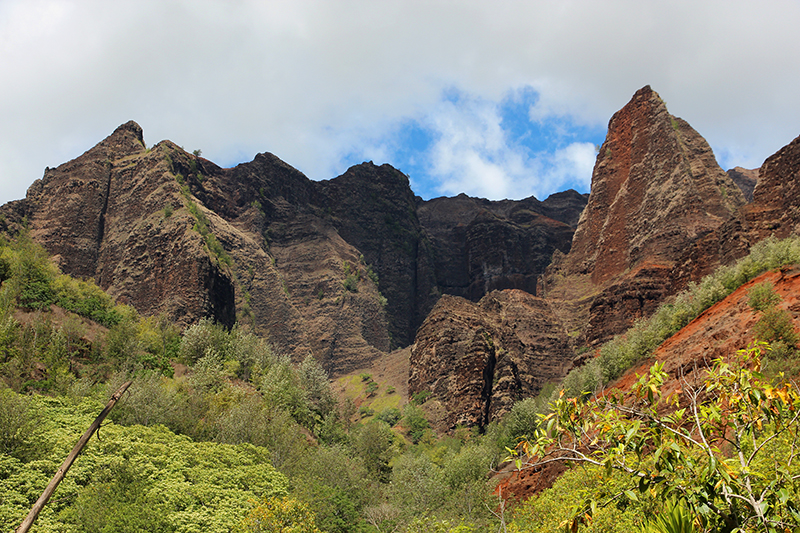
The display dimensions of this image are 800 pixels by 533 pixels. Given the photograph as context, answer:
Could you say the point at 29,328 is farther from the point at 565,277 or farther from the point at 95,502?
the point at 565,277

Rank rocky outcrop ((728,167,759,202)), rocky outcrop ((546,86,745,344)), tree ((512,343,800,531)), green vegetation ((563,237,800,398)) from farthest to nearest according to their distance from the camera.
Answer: rocky outcrop ((728,167,759,202))
rocky outcrop ((546,86,745,344))
green vegetation ((563,237,800,398))
tree ((512,343,800,531))

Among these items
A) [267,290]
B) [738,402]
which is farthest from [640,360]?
[267,290]

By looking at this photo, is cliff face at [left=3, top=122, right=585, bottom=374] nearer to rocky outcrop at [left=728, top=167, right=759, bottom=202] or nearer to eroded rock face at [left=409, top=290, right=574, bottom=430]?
eroded rock face at [left=409, top=290, right=574, bottom=430]

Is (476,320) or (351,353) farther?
(351,353)

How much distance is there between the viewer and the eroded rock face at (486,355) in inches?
2163

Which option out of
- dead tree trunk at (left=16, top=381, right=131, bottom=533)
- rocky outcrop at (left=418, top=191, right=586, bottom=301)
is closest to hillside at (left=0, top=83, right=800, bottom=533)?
dead tree trunk at (left=16, top=381, right=131, bottom=533)

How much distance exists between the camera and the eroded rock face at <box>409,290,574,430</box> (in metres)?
54.9

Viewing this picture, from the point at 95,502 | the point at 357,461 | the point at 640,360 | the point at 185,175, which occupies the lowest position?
the point at 357,461

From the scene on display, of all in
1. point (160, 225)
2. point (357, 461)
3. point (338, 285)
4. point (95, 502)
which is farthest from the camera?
point (338, 285)

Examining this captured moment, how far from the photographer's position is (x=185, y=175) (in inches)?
3460

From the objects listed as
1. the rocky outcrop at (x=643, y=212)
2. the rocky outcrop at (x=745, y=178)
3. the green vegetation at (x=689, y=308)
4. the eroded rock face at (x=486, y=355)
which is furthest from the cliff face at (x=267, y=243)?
the rocky outcrop at (x=745, y=178)

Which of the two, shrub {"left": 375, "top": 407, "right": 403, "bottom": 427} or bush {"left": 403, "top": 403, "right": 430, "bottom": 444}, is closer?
bush {"left": 403, "top": 403, "right": 430, "bottom": 444}

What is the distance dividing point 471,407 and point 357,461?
16.5 m

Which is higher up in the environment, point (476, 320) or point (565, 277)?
point (565, 277)
